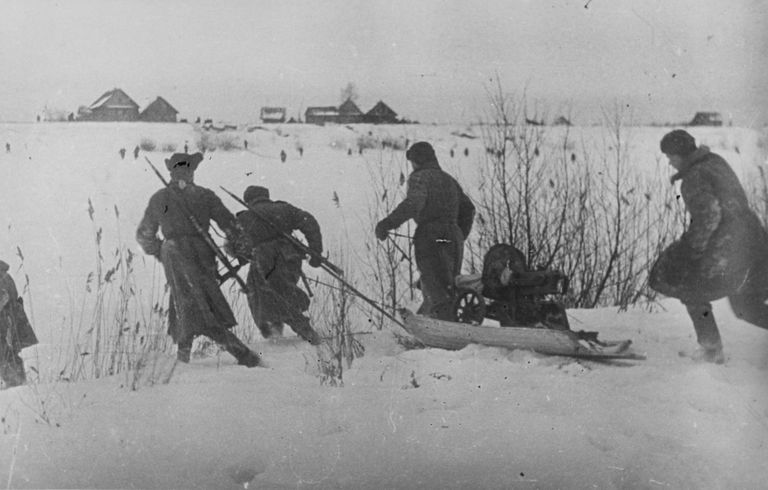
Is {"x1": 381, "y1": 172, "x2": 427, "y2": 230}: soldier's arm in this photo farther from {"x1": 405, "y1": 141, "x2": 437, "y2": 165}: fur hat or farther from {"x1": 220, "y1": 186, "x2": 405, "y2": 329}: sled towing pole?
{"x1": 220, "y1": 186, "x2": 405, "y2": 329}: sled towing pole

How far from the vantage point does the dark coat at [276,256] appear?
573 cm

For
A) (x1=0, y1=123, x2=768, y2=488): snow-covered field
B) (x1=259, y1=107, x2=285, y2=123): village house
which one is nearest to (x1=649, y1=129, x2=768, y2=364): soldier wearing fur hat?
(x1=0, y1=123, x2=768, y2=488): snow-covered field

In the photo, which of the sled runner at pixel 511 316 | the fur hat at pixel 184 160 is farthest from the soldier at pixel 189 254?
the sled runner at pixel 511 316

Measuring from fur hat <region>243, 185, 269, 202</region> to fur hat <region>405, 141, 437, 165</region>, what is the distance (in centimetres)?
90

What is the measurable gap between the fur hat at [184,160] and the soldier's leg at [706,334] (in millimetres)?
2982

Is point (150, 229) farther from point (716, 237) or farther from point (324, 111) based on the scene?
point (716, 237)

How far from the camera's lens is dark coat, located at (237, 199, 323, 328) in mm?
5730

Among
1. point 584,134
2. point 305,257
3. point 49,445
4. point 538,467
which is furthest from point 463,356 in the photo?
point 49,445

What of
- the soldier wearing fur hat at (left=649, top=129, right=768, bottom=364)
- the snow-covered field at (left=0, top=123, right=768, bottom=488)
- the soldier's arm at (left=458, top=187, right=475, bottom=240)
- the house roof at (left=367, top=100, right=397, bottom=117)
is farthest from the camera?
the soldier's arm at (left=458, top=187, right=475, bottom=240)

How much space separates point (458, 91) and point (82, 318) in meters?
2.62

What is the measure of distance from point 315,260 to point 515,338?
1.29m

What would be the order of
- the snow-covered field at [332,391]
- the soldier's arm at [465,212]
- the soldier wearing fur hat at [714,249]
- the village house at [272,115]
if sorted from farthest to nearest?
the soldier's arm at [465,212], the village house at [272,115], the soldier wearing fur hat at [714,249], the snow-covered field at [332,391]

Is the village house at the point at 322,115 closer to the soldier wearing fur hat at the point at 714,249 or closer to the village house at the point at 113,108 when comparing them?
the village house at the point at 113,108

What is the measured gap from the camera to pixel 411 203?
582cm
